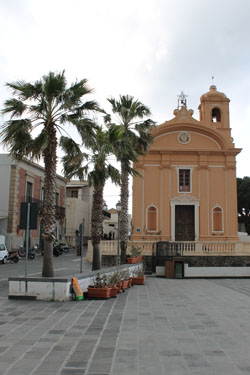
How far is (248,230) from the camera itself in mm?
45812

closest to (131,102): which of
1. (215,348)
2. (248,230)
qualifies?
(215,348)

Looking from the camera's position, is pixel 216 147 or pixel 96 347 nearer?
pixel 96 347

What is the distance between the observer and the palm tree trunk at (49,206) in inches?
391

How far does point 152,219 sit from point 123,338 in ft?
66.7

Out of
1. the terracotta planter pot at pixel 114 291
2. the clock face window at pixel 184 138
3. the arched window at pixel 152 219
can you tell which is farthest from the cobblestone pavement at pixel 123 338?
the clock face window at pixel 184 138

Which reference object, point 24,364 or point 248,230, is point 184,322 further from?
point 248,230

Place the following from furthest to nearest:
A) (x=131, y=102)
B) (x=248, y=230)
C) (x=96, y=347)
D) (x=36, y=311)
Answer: (x=248, y=230) → (x=131, y=102) → (x=36, y=311) → (x=96, y=347)

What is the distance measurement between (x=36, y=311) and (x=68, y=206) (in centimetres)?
3383

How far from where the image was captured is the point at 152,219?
84.5ft

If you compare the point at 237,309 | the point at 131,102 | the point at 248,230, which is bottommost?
the point at 237,309

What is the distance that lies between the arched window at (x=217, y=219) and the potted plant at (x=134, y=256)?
7.71 metres

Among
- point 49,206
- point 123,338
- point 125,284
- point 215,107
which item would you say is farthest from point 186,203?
point 123,338

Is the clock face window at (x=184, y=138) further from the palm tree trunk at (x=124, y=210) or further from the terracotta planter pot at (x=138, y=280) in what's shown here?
the terracotta planter pot at (x=138, y=280)

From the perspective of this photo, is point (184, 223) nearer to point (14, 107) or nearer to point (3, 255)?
point (3, 255)
